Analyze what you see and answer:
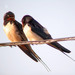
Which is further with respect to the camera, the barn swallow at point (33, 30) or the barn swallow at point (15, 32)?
the barn swallow at point (15, 32)

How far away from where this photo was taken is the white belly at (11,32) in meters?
5.07

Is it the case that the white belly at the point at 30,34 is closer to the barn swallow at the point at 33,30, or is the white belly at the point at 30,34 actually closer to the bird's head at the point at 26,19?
the barn swallow at the point at 33,30

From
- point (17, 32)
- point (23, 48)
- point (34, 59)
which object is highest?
point (17, 32)

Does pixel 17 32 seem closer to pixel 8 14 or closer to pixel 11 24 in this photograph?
pixel 11 24

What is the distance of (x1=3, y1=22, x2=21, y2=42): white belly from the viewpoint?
200 inches

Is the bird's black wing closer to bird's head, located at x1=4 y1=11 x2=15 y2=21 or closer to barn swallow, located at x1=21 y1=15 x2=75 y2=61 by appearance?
barn swallow, located at x1=21 y1=15 x2=75 y2=61

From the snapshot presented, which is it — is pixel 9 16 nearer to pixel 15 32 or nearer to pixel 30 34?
pixel 15 32

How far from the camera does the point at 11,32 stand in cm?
506

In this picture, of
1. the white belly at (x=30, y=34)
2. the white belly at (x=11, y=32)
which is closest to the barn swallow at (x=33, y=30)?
the white belly at (x=30, y=34)

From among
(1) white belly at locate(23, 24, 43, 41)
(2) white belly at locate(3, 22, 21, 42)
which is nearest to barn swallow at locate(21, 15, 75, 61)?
(1) white belly at locate(23, 24, 43, 41)

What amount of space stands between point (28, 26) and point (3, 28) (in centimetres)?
72

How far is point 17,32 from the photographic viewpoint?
518 cm

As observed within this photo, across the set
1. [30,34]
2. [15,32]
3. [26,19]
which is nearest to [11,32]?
[15,32]

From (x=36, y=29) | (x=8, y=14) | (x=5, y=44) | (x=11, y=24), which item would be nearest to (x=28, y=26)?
(x=36, y=29)
